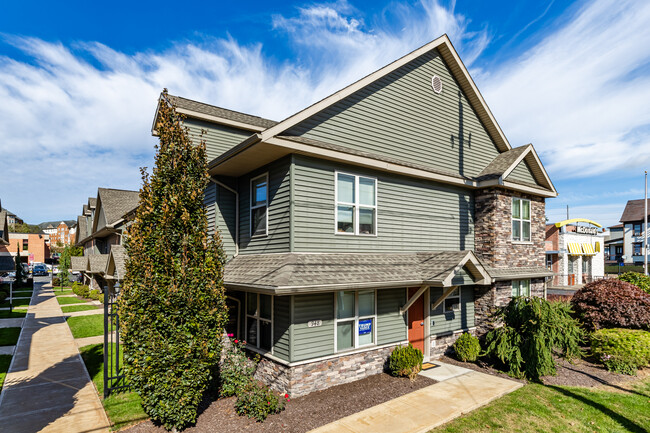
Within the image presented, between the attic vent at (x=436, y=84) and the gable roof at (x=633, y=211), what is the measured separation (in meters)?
62.0

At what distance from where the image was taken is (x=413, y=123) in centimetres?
1268

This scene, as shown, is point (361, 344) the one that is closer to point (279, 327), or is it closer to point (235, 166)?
point (279, 327)

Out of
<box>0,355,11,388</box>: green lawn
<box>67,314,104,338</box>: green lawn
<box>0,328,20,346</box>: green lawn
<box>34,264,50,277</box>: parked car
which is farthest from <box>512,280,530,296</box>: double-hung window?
<box>34,264,50,277</box>: parked car

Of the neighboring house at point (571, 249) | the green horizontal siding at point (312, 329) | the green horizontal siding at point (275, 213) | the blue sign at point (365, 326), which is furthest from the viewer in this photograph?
the neighboring house at point (571, 249)

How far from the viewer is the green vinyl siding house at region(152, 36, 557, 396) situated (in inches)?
370

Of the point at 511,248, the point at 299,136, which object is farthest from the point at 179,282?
the point at 511,248

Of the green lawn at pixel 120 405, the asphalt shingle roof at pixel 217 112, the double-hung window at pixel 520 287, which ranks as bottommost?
the green lawn at pixel 120 405

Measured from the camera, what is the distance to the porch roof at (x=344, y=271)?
8461 millimetres

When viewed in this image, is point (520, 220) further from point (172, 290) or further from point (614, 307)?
point (172, 290)

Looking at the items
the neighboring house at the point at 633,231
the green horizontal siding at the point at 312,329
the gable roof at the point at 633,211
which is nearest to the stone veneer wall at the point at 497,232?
the green horizontal siding at the point at 312,329

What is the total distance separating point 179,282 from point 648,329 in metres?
16.0

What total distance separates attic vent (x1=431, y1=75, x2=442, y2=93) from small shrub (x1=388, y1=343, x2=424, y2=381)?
9.23 m

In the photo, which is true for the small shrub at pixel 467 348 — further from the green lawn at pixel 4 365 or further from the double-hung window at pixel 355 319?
the green lawn at pixel 4 365

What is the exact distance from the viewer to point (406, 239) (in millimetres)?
12008
